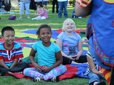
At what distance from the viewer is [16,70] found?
3.23 meters

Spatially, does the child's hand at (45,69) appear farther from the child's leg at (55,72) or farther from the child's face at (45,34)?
the child's face at (45,34)

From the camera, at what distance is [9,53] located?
10.9 ft

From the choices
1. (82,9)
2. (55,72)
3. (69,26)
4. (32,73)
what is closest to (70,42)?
(69,26)

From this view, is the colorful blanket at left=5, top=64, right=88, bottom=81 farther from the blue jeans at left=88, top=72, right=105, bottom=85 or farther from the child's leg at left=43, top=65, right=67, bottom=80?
the blue jeans at left=88, top=72, right=105, bottom=85

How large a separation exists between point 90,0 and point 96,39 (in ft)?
0.90

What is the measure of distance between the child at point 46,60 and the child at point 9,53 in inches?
9.8

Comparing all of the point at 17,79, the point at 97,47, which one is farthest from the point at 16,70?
the point at 97,47

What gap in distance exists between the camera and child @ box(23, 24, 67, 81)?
3.03 m

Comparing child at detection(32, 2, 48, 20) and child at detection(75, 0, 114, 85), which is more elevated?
child at detection(75, 0, 114, 85)

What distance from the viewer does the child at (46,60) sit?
303cm

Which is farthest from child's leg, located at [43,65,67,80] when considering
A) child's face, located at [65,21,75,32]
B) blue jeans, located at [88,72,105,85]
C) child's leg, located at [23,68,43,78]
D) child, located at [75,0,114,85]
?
child, located at [75,0,114,85]

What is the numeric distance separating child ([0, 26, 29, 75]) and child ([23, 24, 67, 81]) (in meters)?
0.25

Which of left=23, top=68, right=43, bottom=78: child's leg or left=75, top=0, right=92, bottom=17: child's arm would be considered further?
left=23, top=68, right=43, bottom=78: child's leg

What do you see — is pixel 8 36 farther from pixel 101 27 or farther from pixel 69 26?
pixel 101 27
